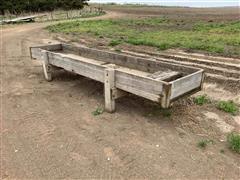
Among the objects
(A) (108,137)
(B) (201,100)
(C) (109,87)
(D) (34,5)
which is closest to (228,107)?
(B) (201,100)

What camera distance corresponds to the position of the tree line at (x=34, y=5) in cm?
2767

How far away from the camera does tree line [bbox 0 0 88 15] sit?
2767 cm

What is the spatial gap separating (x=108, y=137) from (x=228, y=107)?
2.23 m

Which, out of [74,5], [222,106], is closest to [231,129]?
[222,106]

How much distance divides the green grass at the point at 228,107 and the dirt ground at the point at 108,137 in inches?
5.0

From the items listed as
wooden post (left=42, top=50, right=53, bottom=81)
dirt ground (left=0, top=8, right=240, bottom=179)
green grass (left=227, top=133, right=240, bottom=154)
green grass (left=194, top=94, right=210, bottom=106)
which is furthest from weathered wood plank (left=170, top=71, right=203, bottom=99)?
wooden post (left=42, top=50, right=53, bottom=81)

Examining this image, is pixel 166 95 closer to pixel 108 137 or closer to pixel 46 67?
pixel 108 137

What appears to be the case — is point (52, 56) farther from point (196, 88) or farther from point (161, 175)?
point (161, 175)

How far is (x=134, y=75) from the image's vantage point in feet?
14.2

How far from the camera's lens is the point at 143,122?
455 cm

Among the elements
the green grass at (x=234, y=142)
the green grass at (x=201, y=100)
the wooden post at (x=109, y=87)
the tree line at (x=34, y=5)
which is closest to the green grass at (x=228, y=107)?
the green grass at (x=201, y=100)

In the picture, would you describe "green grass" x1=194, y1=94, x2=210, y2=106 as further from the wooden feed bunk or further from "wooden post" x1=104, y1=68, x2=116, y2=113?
"wooden post" x1=104, y1=68, x2=116, y2=113

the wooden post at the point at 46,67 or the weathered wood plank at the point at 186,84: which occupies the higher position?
the weathered wood plank at the point at 186,84

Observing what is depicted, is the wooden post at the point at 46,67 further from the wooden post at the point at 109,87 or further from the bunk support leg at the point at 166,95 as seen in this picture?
the bunk support leg at the point at 166,95
